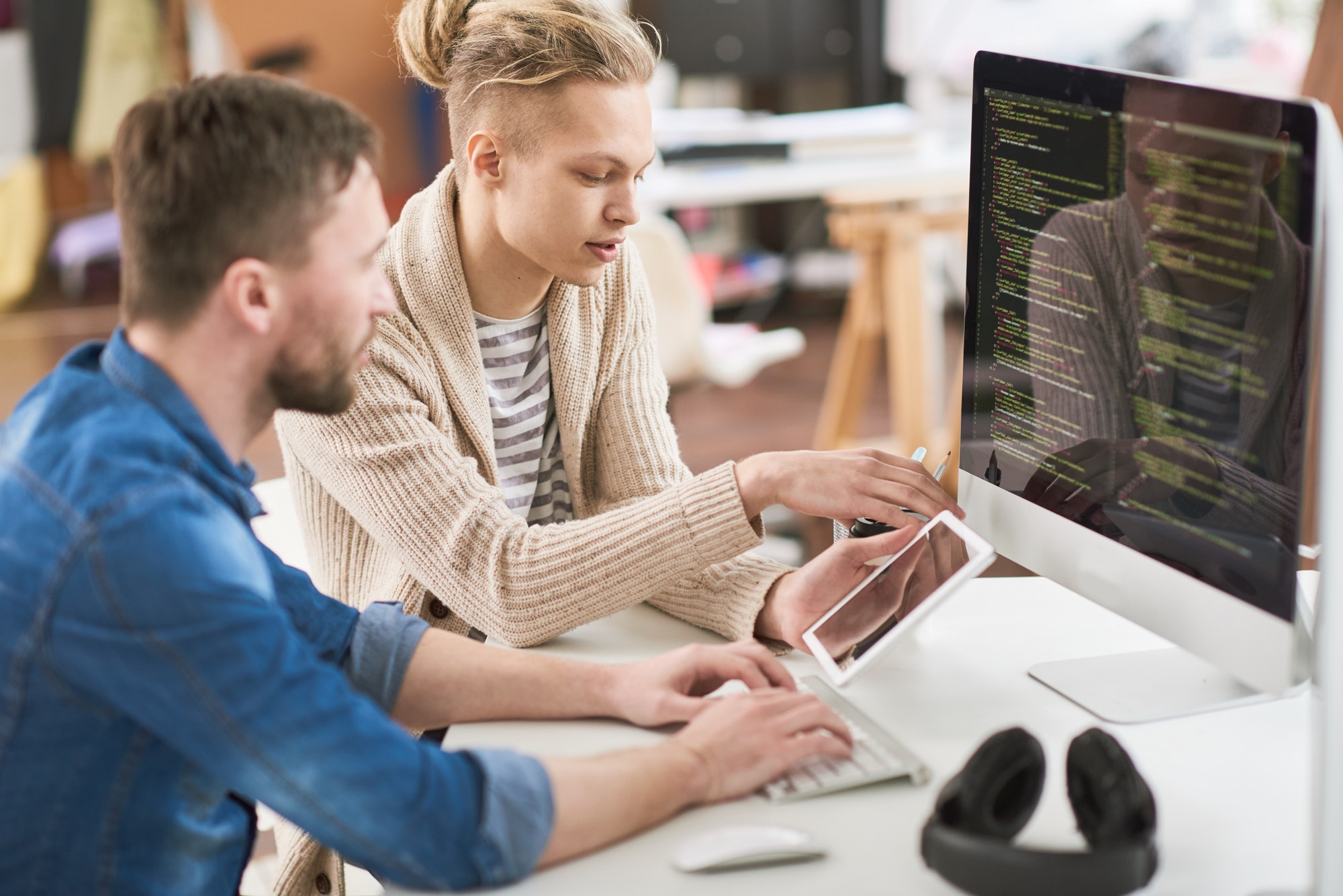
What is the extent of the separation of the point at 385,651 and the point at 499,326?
446 millimetres

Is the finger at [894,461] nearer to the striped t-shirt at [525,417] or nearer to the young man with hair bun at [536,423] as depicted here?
the young man with hair bun at [536,423]

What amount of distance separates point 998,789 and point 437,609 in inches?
24.5

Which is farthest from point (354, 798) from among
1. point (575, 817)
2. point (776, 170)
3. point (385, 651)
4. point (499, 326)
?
point (776, 170)

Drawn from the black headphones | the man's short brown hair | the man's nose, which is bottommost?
the black headphones

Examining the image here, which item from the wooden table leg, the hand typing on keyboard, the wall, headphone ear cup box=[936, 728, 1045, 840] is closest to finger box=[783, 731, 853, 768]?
the hand typing on keyboard

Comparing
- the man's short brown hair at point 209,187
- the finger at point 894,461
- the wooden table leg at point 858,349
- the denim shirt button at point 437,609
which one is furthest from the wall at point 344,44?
the man's short brown hair at point 209,187

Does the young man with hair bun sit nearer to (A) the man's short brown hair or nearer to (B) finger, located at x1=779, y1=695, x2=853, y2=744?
(B) finger, located at x1=779, y1=695, x2=853, y2=744

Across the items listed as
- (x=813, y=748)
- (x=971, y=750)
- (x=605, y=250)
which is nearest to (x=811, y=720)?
(x=813, y=748)

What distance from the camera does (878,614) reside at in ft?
3.80

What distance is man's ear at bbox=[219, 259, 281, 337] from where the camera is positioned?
0.85 meters

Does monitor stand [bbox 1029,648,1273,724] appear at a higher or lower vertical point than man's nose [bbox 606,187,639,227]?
lower

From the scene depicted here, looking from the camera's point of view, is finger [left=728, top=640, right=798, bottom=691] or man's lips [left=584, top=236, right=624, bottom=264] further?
man's lips [left=584, top=236, right=624, bottom=264]

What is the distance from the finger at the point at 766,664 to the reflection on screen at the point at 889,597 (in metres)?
0.08

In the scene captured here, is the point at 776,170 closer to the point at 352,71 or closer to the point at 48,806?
the point at 352,71
